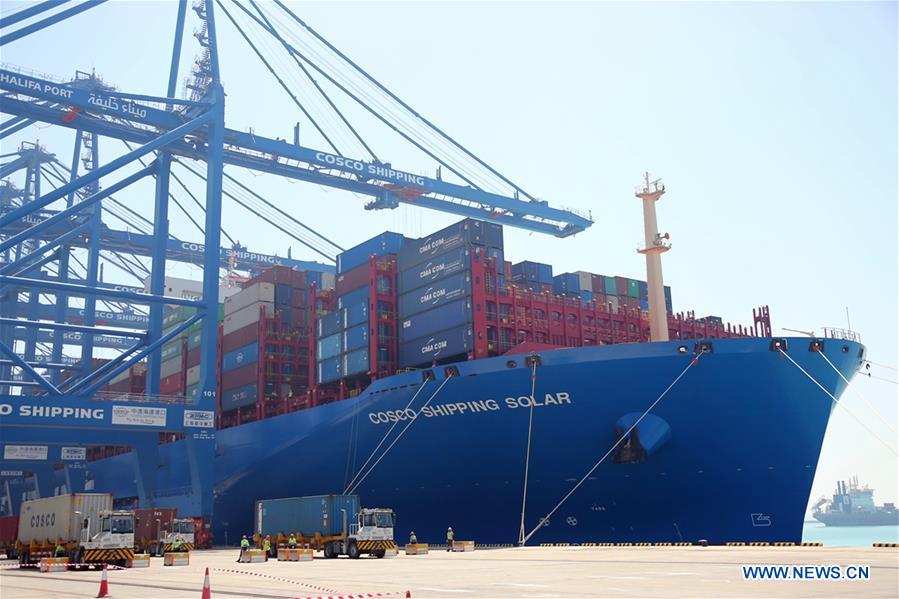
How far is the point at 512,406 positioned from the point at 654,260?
8.21 m

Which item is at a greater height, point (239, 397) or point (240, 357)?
point (240, 357)

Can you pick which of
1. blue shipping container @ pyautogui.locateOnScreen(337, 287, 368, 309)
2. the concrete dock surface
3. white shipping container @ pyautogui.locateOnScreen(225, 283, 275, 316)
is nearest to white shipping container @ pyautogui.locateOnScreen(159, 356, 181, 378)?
white shipping container @ pyautogui.locateOnScreen(225, 283, 275, 316)

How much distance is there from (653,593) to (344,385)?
24.7 m

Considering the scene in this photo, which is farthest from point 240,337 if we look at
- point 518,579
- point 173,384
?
point 518,579

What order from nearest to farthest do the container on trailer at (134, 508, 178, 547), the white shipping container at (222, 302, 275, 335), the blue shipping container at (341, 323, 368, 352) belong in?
the container on trailer at (134, 508, 178, 547)
the blue shipping container at (341, 323, 368, 352)
the white shipping container at (222, 302, 275, 335)

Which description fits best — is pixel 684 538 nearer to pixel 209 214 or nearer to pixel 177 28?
pixel 209 214

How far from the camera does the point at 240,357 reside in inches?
1745

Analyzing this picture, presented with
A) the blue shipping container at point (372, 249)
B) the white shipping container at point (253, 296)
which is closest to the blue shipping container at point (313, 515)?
the blue shipping container at point (372, 249)

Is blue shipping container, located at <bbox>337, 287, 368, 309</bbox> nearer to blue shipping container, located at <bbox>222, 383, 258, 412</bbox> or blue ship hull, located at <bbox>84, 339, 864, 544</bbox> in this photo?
blue ship hull, located at <bbox>84, 339, 864, 544</bbox>

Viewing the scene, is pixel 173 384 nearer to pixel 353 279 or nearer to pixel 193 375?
pixel 193 375

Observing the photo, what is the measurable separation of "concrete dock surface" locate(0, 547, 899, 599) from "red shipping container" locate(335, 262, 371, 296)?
49.4ft

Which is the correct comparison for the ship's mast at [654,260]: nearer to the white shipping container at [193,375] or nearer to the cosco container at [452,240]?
the cosco container at [452,240]

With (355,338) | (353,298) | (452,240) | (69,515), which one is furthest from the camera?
(353,298)

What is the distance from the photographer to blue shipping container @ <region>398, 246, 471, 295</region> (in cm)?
3281
